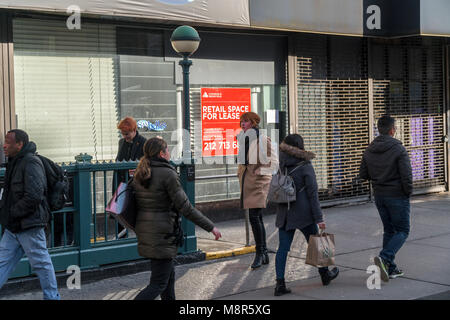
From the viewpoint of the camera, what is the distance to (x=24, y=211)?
6.04 metres

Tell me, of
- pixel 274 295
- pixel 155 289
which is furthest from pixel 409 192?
pixel 155 289

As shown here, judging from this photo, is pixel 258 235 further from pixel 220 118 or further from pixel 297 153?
pixel 220 118

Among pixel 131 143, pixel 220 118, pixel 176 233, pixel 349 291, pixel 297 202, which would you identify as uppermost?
pixel 220 118

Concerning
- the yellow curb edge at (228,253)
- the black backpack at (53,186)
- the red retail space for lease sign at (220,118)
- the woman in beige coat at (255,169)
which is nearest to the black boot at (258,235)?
the woman in beige coat at (255,169)

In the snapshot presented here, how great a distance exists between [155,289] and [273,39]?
800cm

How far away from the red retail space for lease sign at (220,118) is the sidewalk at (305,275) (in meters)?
1.66

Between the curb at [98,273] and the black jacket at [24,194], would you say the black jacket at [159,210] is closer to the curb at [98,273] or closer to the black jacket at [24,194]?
the black jacket at [24,194]

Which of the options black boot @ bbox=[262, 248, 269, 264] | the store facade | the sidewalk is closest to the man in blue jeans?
the sidewalk

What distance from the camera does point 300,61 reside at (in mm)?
13047

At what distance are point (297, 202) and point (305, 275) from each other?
4.47 ft

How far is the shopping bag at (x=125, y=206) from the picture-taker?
5609 millimetres

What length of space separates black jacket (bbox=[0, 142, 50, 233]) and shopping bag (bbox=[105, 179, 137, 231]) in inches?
33.7

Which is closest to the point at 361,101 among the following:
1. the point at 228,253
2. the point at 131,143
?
the point at 228,253
